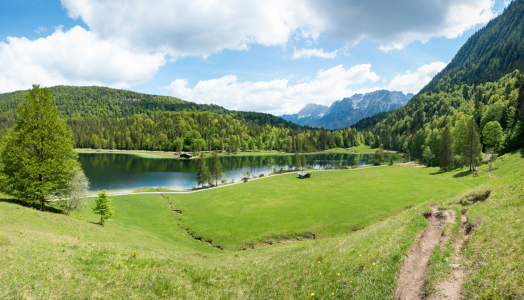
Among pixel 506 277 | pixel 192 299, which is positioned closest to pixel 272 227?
pixel 192 299

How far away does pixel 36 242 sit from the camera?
1419cm

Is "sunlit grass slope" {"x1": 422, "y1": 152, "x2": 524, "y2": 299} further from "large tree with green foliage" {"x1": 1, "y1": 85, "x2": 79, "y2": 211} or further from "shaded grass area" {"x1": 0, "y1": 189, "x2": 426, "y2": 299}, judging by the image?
"large tree with green foliage" {"x1": 1, "y1": 85, "x2": 79, "y2": 211}

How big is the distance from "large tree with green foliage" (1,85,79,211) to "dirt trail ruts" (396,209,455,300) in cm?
3943

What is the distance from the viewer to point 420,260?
11.5 meters

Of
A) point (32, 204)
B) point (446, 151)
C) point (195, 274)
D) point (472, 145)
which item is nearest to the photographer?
point (195, 274)

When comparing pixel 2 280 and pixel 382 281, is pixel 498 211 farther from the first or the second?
pixel 2 280

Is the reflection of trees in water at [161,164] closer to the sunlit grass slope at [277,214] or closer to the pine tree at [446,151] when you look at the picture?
the pine tree at [446,151]

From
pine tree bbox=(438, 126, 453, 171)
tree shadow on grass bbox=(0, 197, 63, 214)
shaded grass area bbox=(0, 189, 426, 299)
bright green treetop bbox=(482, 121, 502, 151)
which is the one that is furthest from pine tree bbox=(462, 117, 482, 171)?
tree shadow on grass bbox=(0, 197, 63, 214)

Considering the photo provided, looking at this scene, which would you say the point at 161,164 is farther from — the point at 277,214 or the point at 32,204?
the point at 277,214

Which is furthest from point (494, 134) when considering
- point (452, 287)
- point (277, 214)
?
point (452, 287)

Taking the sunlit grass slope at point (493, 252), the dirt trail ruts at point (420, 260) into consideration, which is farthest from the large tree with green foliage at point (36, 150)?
the sunlit grass slope at point (493, 252)

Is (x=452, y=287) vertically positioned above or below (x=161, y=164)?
below

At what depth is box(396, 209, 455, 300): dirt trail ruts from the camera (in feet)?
31.5

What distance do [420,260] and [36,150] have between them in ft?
142
